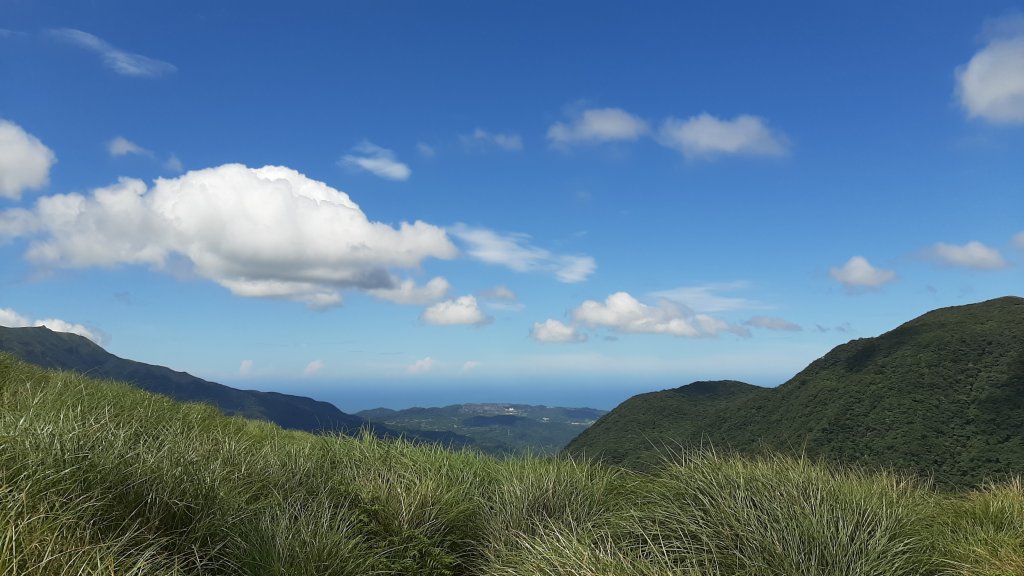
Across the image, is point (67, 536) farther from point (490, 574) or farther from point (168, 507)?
point (490, 574)

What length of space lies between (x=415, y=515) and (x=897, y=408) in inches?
3528

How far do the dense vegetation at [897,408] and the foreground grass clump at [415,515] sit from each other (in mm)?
42876

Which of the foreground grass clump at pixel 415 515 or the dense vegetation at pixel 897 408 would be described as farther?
the dense vegetation at pixel 897 408

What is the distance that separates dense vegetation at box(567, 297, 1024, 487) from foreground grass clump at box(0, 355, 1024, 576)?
42876 mm

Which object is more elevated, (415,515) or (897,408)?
(897,408)

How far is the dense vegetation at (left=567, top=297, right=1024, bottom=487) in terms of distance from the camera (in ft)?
214

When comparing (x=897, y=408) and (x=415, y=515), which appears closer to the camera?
(x=415, y=515)

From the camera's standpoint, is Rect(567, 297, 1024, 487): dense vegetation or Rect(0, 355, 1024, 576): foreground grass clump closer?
Rect(0, 355, 1024, 576): foreground grass clump

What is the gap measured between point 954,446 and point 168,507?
81.2m

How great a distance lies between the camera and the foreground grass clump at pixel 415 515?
19.6ft

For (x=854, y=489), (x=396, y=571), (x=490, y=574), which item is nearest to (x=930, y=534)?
(x=854, y=489)

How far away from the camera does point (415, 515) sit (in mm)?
8812

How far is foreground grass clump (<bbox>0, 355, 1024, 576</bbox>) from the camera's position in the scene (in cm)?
597

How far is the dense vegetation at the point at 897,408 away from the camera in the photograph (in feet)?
214
